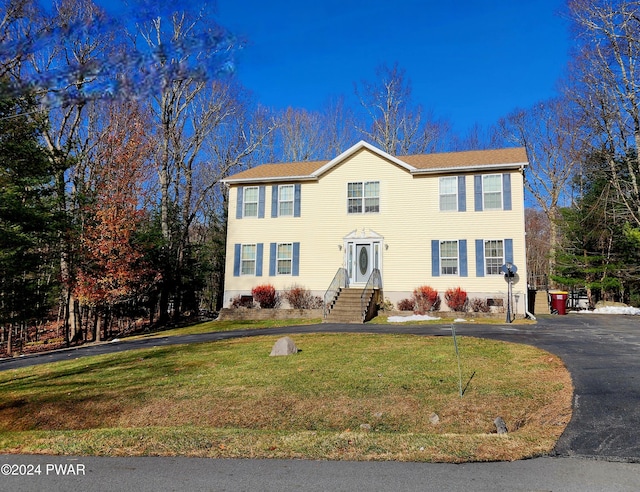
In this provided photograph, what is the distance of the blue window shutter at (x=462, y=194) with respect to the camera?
1913 cm

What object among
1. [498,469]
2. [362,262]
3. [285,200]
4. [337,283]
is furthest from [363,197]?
[498,469]

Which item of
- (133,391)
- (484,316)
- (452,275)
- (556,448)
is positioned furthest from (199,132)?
(556,448)

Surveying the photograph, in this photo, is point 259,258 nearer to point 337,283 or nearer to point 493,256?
point 337,283

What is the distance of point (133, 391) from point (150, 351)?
446 cm

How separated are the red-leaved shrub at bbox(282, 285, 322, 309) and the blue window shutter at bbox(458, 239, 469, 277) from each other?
6535 mm

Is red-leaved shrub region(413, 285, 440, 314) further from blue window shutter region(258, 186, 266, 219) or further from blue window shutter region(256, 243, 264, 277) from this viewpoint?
blue window shutter region(258, 186, 266, 219)

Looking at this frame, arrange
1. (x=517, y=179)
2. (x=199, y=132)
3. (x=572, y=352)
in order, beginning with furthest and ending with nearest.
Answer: (x=199, y=132)
(x=517, y=179)
(x=572, y=352)

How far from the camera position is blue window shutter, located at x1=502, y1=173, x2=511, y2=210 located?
60.8 ft

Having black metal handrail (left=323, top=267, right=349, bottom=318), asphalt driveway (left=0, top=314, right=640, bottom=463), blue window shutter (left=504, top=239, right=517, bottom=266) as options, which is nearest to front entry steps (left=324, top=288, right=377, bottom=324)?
black metal handrail (left=323, top=267, right=349, bottom=318)

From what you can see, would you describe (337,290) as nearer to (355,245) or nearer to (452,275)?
(355,245)

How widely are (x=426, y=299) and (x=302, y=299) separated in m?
5.67

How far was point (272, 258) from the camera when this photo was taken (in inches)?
835

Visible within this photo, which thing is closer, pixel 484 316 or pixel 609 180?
pixel 484 316

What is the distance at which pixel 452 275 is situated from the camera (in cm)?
1891
